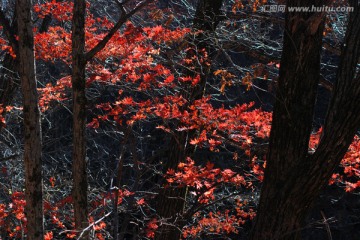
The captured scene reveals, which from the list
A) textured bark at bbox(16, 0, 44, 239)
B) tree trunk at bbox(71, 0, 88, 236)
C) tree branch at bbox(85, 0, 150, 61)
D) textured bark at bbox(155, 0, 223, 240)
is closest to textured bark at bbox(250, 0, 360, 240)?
tree branch at bbox(85, 0, 150, 61)

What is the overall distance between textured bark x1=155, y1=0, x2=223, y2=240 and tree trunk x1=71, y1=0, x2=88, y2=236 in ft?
4.50

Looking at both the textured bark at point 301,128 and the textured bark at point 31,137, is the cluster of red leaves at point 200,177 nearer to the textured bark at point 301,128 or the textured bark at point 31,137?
the textured bark at point 31,137

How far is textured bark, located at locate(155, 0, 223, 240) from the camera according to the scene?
228 inches

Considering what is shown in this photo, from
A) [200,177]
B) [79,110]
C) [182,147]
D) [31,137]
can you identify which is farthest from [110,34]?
[182,147]

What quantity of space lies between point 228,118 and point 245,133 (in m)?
0.27

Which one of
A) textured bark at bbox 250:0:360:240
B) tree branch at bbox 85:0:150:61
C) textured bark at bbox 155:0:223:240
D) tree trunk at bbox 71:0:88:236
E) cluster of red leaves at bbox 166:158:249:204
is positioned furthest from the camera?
textured bark at bbox 155:0:223:240

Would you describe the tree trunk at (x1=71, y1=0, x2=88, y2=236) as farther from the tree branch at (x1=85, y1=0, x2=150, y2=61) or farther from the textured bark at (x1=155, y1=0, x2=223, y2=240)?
the textured bark at (x1=155, y1=0, x2=223, y2=240)

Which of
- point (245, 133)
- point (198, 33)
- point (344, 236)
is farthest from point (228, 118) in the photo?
point (344, 236)

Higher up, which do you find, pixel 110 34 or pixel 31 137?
pixel 110 34

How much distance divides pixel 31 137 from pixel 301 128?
8.27 feet

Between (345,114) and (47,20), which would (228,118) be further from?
(47,20)

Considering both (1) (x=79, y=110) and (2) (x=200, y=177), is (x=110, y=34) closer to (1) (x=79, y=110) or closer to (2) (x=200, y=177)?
(1) (x=79, y=110)

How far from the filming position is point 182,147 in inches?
233

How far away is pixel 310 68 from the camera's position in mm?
3432
